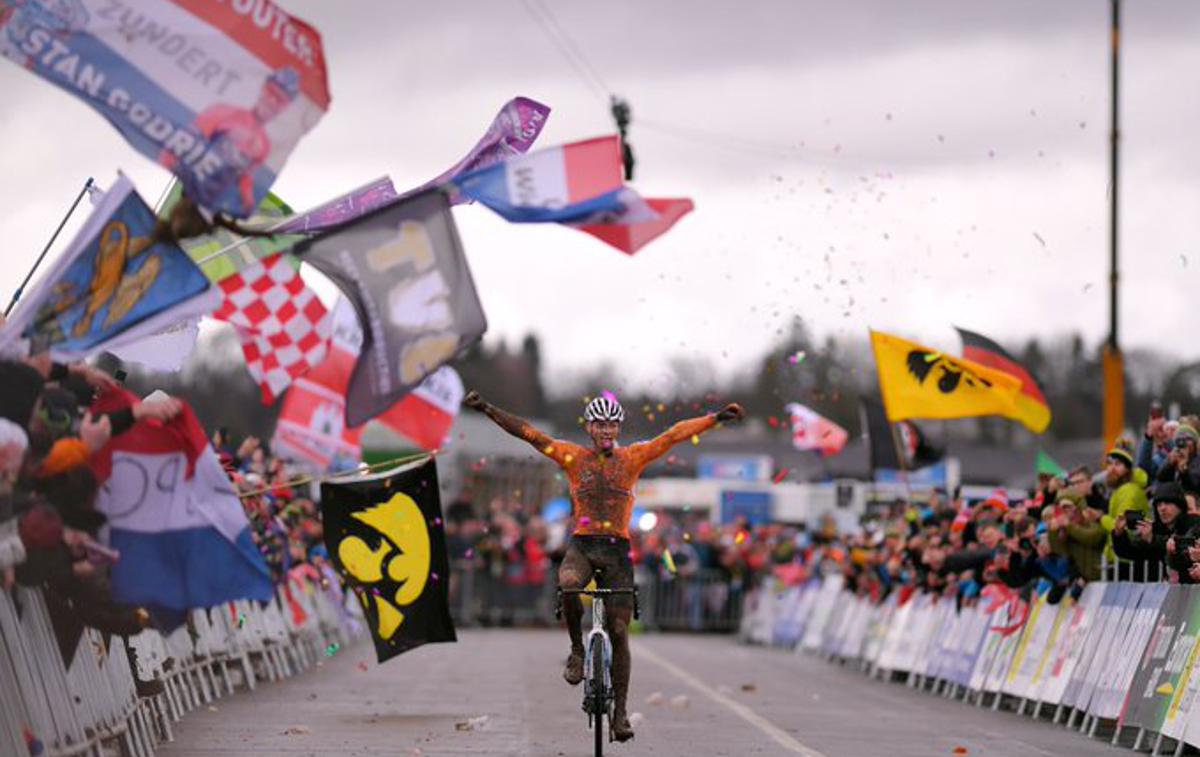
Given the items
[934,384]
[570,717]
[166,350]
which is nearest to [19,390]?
[166,350]

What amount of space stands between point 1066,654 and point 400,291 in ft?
34.7

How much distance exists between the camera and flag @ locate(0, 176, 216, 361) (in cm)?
1130

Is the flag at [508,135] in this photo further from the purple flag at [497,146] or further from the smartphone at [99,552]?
the smartphone at [99,552]

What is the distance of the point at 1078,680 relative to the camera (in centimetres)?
1988

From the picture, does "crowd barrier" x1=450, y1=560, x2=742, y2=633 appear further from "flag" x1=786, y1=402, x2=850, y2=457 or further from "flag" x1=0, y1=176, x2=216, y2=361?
"flag" x1=0, y1=176, x2=216, y2=361

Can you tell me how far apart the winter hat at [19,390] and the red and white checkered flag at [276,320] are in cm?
239

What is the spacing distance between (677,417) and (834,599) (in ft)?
54.3

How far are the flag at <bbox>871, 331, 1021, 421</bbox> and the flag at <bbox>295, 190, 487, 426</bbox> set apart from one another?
14.9 m

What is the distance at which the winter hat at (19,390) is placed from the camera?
36.5ft

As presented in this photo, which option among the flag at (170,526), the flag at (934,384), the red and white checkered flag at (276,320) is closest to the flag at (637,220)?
the flag at (170,526)

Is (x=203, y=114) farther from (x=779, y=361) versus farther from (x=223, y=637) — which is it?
(x=779, y=361)

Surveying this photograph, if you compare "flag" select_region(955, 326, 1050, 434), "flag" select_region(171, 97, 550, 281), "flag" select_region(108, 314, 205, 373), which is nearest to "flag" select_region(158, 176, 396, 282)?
"flag" select_region(171, 97, 550, 281)

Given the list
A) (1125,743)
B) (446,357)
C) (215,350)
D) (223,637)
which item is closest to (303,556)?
(223,637)

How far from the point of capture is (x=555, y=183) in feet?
39.2
